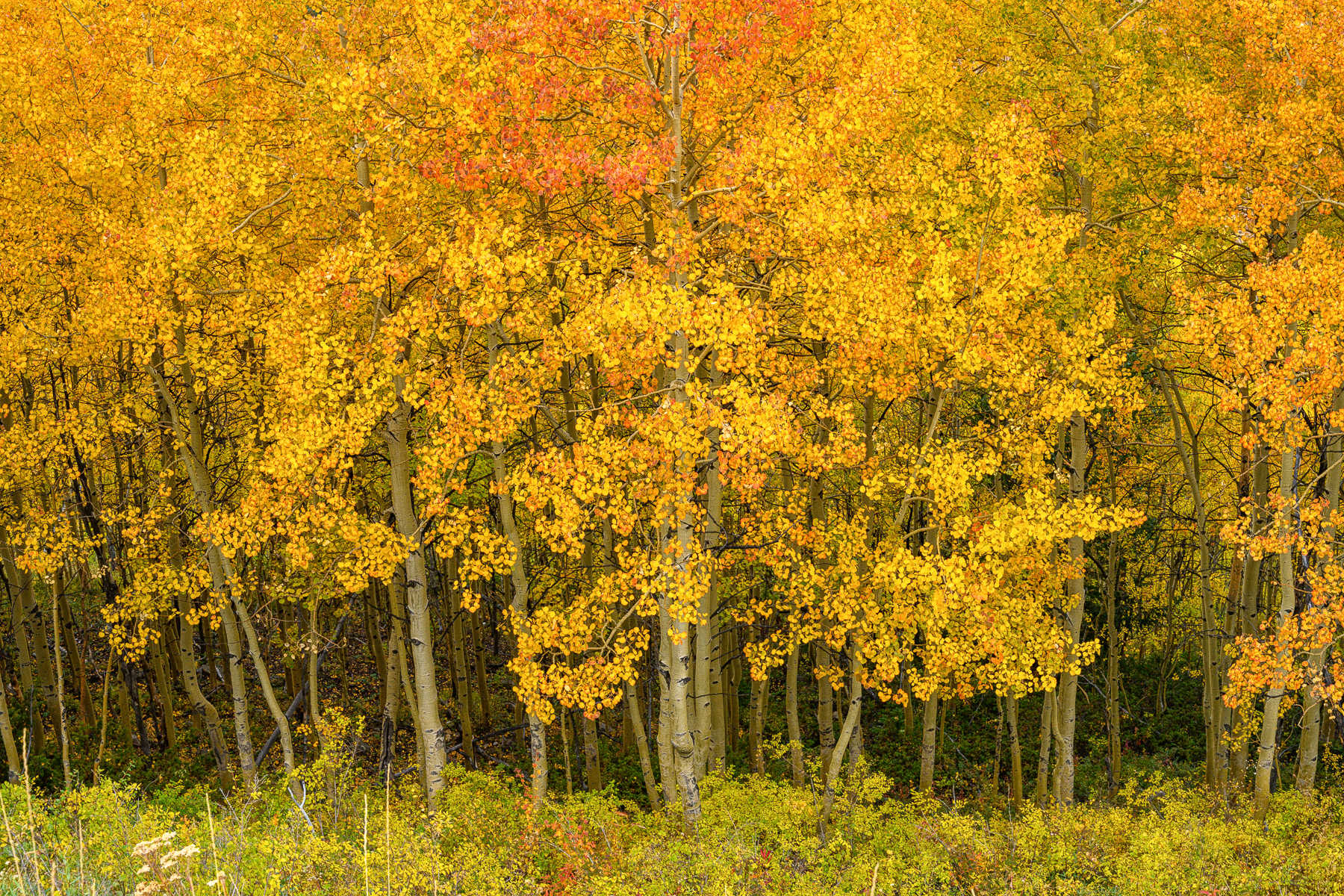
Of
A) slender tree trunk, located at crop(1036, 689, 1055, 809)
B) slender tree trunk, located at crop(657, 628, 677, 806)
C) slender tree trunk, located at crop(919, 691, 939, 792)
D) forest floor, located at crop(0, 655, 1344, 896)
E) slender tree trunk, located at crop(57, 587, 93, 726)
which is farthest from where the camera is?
slender tree trunk, located at crop(57, 587, 93, 726)

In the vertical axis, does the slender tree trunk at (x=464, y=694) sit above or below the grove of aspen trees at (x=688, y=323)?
below

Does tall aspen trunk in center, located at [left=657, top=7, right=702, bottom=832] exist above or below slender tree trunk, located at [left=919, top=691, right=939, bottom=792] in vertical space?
above

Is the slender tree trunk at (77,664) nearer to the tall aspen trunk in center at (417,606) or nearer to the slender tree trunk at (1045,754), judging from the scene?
the tall aspen trunk in center at (417,606)

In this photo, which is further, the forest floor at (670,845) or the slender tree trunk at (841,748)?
the slender tree trunk at (841,748)

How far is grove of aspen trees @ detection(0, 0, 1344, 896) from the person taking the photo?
1061 cm

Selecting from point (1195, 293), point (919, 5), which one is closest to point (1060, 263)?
point (1195, 293)

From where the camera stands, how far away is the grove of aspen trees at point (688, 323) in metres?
10.6

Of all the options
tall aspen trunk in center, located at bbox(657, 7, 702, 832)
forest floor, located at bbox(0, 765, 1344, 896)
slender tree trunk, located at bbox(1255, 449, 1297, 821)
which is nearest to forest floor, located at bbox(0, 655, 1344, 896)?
forest floor, located at bbox(0, 765, 1344, 896)

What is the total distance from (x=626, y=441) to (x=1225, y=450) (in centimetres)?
1606

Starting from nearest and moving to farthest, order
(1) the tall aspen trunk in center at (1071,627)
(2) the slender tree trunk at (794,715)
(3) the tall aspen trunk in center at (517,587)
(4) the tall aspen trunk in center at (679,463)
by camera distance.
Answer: (4) the tall aspen trunk in center at (679,463), (3) the tall aspen trunk in center at (517,587), (1) the tall aspen trunk in center at (1071,627), (2) the slender tree trunk at (794,715)

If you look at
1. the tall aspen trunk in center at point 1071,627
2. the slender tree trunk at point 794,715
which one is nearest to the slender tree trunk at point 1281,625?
the tall aspen trunk in center at point 1071,627

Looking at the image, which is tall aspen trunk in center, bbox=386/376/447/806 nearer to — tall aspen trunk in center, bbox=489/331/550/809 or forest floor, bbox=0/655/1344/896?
forest floor, bbox=0/655/1344/896

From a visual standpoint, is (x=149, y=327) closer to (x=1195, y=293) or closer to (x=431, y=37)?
(x=431, y=37)

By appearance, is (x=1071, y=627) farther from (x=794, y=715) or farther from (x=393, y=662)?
(x=393, y=662)
